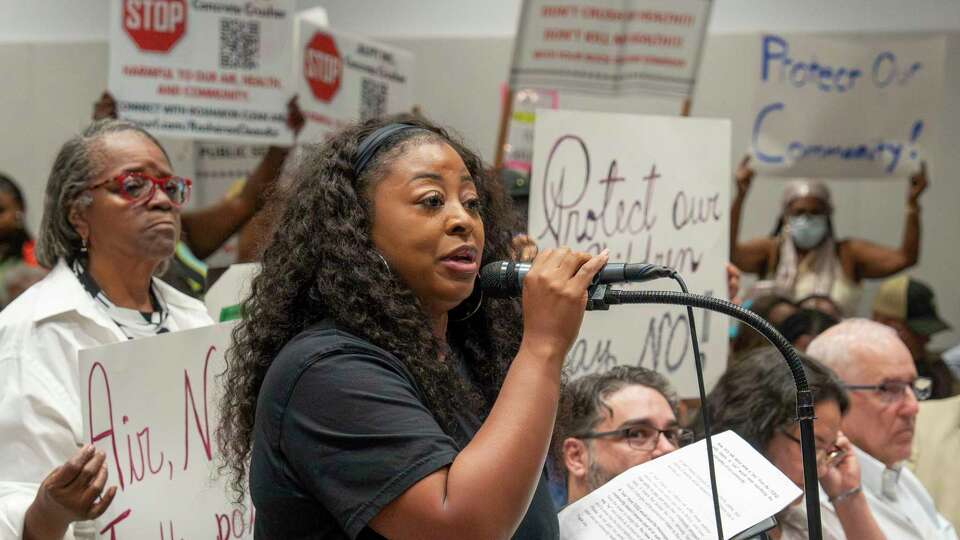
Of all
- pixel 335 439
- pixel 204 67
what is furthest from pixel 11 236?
pixel 335 439

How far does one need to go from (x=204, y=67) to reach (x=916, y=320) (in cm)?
335

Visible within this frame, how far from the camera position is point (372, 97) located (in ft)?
18.3

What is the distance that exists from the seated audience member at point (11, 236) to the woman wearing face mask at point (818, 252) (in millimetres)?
3226

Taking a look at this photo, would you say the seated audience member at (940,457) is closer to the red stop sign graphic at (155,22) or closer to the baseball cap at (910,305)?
the baseball cap at (910,305)

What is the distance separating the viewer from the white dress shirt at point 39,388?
2.44 m

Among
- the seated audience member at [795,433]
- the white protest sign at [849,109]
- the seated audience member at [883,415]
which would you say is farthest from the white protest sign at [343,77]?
the seated audience member at [795,433]

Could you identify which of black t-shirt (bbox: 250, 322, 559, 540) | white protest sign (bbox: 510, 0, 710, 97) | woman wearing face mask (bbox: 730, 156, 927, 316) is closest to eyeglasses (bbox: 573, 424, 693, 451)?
black t-shirt (bbox: 250, 322, 559, 540)

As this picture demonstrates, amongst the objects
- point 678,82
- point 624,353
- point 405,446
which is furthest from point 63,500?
point 678,82

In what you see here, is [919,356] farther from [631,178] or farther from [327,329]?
[327,329]

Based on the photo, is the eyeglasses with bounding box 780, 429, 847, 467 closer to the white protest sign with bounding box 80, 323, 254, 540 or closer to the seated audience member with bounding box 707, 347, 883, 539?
the seated audience member with bounding box 707, 347, 883, 539

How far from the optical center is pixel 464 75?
769 centimetres

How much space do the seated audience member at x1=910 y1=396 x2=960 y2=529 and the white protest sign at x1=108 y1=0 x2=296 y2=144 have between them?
7.92 feet

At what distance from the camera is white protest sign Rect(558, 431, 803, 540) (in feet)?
6.53

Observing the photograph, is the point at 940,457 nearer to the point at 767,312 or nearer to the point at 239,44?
the point at 767,312
